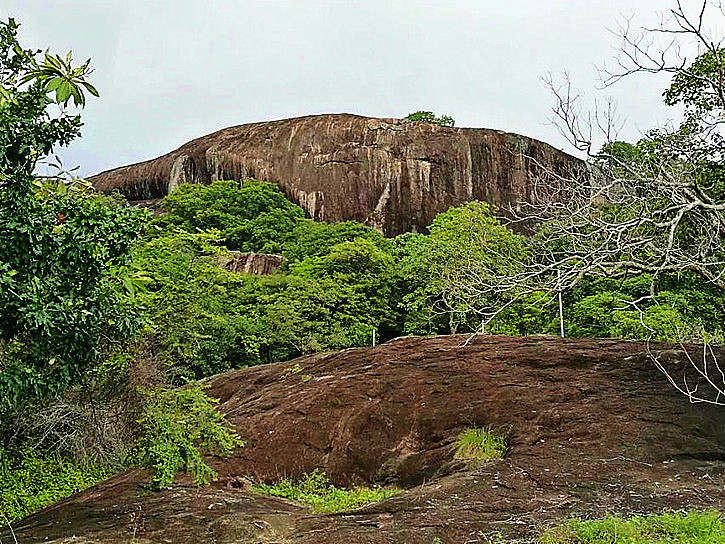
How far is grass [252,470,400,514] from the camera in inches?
328

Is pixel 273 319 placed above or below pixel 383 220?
below

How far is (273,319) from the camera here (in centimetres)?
2127

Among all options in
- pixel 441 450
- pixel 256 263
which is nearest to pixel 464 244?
pixel 256 263

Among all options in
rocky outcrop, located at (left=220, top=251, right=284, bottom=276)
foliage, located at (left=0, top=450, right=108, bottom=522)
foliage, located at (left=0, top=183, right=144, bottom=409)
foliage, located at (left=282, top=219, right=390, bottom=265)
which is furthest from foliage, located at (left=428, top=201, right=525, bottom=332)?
foliage, located at (left=0, top=183, right=144, bottom=409)

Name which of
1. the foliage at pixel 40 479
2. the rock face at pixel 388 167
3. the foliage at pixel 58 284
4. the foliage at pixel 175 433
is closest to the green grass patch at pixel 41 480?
the foliage at pixel 40 479

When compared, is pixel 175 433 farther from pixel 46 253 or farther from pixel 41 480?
pixel 41 480

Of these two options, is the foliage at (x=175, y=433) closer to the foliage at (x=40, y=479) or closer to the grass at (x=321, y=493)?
the grass at (x=321, y=493)

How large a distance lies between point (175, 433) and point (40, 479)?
5.85m

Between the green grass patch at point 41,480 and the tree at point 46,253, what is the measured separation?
21.1 ft

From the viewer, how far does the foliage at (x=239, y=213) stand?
99.9 ft

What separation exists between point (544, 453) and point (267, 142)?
104 feet

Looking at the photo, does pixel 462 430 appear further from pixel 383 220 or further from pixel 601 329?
pixel 383 220

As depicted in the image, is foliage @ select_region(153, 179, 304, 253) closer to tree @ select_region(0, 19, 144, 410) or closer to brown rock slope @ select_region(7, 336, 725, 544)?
brown rock slope @ select_region(7, 336, 725, 544)

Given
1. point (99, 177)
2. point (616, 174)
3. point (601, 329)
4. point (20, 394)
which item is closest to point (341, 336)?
point (601, 329)
